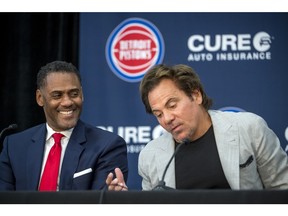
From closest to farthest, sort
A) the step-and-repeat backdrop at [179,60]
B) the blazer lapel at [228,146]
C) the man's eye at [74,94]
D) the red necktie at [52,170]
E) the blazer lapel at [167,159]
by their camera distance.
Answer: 1. the blazer lapel at [228,146]
2. the blazer lapel at [167,159]
3. the red necktie at [52,170]
4. the man's eye at [74,94]
5. the step-and-repeat backdrop at [179,60]

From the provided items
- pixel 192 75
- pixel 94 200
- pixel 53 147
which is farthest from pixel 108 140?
pixel 94 200

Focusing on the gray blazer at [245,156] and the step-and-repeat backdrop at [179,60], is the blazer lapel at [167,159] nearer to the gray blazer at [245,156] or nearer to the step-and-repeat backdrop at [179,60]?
the gray blazer at [245,156]

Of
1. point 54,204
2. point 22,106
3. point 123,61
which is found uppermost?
point 123,61

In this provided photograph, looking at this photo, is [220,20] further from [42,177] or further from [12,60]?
[42,177]

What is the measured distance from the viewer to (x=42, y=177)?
11.1 ft

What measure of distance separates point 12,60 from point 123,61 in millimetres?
769

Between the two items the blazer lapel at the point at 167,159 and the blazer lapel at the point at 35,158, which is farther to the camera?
the blazer lapel at the point at 35,158

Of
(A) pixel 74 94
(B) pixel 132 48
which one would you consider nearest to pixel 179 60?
(B) pixel 132 48

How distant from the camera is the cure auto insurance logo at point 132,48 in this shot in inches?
179

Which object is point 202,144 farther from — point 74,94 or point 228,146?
point 74,94

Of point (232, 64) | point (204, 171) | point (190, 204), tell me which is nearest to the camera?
point (190, 204)

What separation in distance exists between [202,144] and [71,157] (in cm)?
63

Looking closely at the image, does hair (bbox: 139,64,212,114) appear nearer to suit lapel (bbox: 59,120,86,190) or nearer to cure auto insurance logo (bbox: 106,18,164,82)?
suit lapel (bbox: 59,120,86,190)

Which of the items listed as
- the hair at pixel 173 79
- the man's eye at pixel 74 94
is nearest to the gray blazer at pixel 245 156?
the hair at pixel 173 79
